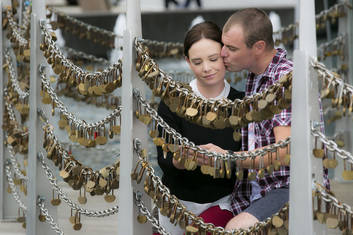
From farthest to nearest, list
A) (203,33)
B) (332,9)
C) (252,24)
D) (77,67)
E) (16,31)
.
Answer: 1. (332,9)
2. (16,31)
3. (77,67)
4. (203,33)
5. (252,24)

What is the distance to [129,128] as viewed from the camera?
2.99m

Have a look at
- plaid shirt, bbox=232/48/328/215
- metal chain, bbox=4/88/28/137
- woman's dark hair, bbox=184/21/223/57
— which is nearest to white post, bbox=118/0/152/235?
woman's dark hair, bbox=184/21/223/57

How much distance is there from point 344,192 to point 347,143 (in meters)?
0.68

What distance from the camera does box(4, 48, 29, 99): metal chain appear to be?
4293 millimetres

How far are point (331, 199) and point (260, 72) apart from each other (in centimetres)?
80

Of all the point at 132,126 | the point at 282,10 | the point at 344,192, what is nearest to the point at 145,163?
the point at 132,126

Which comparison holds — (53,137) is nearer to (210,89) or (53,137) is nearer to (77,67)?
(77,67)

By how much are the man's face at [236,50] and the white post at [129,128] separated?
355 mm

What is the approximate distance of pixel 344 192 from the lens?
5.71 m

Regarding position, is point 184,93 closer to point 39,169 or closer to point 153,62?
point 153,62

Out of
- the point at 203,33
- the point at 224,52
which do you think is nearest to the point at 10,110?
the point at 203,33

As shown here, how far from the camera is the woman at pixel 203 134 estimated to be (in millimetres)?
3049

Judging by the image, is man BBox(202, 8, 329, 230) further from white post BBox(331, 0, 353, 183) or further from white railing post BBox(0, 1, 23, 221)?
white post BBox(331, 0, 353, 183)

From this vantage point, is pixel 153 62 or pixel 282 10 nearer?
pixel 153 62
